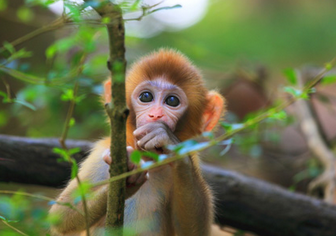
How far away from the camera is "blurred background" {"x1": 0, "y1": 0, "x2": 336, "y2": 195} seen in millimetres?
4652

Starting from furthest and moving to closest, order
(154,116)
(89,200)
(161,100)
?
(161,100) < (154,116) < (89,200)

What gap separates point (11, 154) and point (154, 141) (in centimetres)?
220

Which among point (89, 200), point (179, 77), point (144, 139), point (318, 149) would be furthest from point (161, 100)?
point (318, 149)

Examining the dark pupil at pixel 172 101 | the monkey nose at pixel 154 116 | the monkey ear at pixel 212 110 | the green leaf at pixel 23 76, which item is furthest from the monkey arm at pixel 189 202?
the green leaf at pixel 23 76

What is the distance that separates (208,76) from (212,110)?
5205mm

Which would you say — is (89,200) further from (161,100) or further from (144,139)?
(161,100)

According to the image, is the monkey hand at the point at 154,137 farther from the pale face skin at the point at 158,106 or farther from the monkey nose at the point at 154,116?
the monkey nose at the point at 154,116

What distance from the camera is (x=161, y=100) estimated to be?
3.72 m

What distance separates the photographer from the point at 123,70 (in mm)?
1964

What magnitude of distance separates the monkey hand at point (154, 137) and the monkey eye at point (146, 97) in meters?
0.59

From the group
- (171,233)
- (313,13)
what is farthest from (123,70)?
(313,13)

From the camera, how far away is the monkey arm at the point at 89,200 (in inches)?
125

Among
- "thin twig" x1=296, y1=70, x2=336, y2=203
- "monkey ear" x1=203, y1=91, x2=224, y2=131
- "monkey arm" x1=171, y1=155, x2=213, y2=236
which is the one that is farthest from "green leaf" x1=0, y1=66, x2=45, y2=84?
"thin twig" x1=296, y1=70, x2=336, y2=203

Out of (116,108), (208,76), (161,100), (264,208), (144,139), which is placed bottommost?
(116,108)
